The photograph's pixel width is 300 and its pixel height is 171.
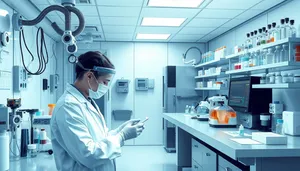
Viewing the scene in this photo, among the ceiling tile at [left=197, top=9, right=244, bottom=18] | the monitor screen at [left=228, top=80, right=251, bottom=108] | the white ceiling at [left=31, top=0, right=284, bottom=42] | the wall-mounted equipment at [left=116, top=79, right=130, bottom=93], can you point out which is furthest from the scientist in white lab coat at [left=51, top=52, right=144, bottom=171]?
the wall-mounted equipment at [left=116, top=79, right=130, bottom=93]

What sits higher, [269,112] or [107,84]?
[107,84]

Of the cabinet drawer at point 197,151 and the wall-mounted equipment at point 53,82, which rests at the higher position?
the wall-mounted equipment at point 53,82

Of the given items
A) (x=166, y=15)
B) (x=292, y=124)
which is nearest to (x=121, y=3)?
(x=166, y=15)

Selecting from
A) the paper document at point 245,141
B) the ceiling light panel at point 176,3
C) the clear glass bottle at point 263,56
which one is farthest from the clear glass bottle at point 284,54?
the ceiling light panel at point 176,3

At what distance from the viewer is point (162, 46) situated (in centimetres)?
615

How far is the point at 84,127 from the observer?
4.51 ft

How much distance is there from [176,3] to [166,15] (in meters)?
0.53

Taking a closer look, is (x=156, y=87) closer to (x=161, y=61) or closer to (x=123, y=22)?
(x=161, y=61)

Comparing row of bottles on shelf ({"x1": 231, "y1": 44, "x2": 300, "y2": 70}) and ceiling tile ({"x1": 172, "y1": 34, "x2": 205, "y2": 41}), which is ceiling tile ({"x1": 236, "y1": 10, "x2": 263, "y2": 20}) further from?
ceiling tile ({"x1": 172, "y1": 34, "x2": 205, "y2": 41})

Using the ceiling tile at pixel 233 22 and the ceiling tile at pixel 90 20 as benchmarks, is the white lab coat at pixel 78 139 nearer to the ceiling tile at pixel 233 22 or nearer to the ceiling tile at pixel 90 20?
the ceiling tile at pixel 90 20

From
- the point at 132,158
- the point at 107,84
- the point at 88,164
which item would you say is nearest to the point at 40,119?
the point at 107,84

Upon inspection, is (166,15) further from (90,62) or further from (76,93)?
(76,93)

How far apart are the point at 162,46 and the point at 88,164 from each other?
4.99 m

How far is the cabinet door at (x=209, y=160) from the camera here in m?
2.61
